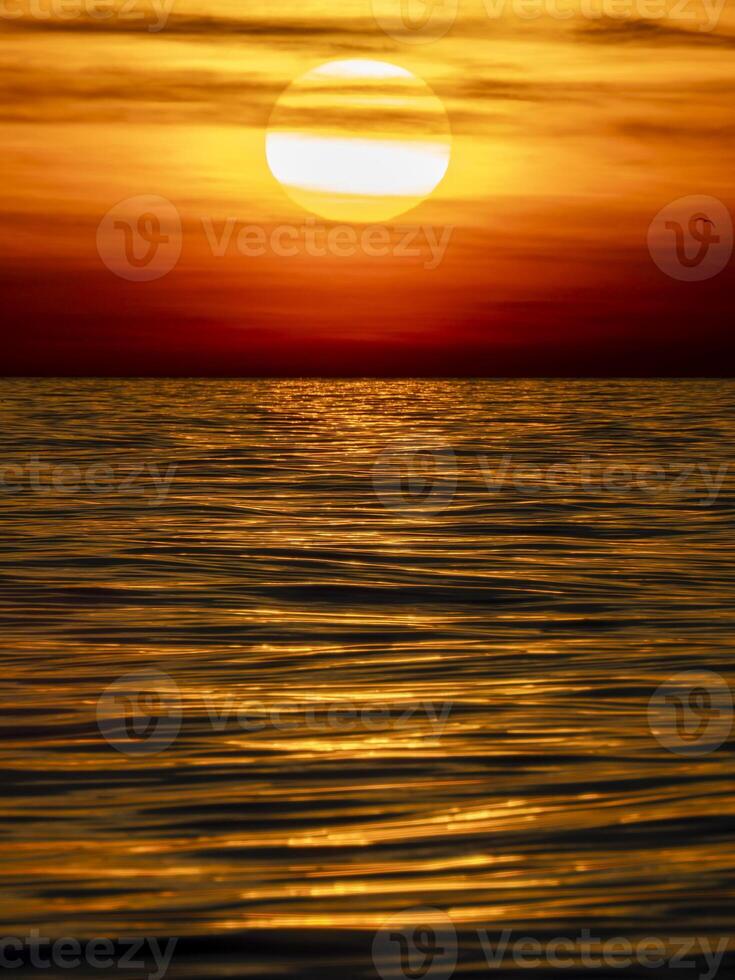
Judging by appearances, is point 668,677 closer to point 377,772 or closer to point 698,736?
point 698,736

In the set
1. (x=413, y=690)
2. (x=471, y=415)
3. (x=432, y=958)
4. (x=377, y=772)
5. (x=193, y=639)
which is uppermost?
(x=471, y=415)

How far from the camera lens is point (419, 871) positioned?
6344mm

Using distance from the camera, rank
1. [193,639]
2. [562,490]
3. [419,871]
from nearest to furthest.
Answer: [419,871] < [193,639] < [562,490]

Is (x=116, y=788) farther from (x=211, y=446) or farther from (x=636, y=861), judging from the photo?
(x=211, y=446)

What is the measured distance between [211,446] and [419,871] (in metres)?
34.2

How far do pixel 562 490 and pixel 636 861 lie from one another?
65.9ft

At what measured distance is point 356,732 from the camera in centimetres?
857

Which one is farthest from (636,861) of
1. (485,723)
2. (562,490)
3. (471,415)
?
(471,415)

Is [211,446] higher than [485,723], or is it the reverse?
[211,446]

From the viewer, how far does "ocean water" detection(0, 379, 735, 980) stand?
238 inches

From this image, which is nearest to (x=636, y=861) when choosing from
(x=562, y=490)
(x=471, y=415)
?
(x=562, y=490)

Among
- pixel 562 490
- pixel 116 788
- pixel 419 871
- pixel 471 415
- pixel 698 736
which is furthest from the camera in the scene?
pixel 471 415

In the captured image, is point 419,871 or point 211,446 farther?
point 211,446

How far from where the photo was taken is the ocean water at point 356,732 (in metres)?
6.04
